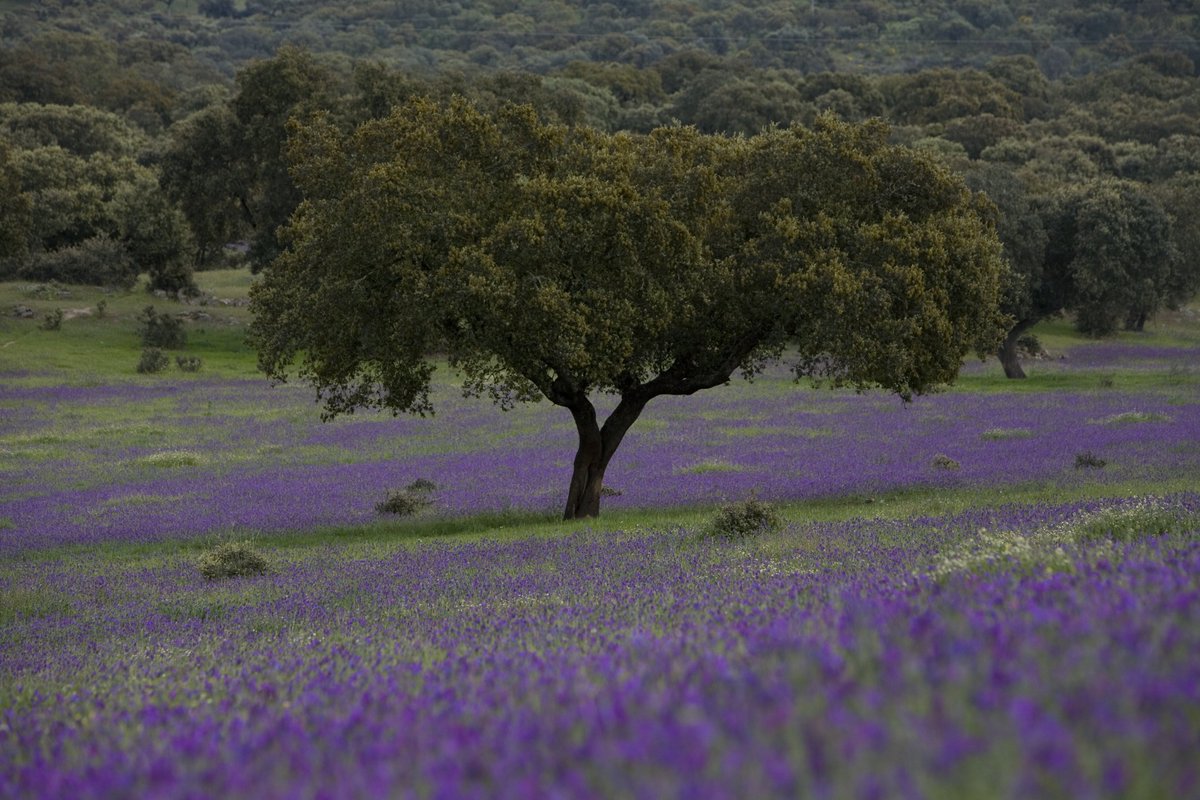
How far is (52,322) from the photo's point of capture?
63.7 m

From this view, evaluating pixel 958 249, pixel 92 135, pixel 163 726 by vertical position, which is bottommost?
Result: pixel 163 726

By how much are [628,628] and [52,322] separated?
213 feet

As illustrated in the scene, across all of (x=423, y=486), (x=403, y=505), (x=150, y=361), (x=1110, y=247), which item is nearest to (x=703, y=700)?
(x=403, y=505)

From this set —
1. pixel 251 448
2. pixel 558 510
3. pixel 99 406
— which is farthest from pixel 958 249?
pixel 99 406

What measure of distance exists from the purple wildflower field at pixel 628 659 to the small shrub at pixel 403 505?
1.25 metres

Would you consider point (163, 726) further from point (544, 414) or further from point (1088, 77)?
point (1088, 77)

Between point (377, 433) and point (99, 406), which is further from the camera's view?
point (99, 406)

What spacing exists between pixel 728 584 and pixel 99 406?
43813 mm

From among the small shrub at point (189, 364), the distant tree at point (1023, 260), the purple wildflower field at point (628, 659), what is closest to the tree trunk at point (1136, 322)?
the distant tree at point (1023, 260)

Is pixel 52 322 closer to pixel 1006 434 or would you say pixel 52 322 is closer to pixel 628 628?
pixel 1006 434

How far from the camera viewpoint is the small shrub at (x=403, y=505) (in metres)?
25.0

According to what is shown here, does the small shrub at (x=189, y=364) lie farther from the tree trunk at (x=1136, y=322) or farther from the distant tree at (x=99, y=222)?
the tree trunk at (x=1136, y=322)

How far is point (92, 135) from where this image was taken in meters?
111

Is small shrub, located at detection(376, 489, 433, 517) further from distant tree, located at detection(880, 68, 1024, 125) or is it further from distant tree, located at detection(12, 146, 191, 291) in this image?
distant tree, located at detection(880, 68, 1024, 125)
